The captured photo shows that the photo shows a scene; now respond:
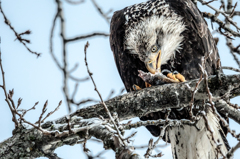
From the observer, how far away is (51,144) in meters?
2.77

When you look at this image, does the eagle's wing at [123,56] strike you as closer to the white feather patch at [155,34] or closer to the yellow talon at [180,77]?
the white feather patch at [155,34]

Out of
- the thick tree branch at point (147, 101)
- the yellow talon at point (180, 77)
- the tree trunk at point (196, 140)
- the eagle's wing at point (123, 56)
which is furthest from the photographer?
the eagle's wing at point (123, 56)

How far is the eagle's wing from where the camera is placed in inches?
174

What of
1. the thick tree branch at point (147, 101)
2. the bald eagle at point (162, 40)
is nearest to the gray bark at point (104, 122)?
the thick tree branch at point (147, 101)

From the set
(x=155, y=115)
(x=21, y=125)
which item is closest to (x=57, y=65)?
(x=21, y=125)

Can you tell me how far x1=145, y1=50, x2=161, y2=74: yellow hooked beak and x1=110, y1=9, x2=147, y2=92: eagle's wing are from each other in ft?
1.02

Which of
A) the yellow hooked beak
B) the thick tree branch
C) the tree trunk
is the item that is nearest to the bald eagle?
the yellow hooked beak

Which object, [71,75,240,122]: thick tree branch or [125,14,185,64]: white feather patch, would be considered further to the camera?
[125,14,185,64]: white feather patch

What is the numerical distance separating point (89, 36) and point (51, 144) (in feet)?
3.96

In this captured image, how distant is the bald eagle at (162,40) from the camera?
412cm

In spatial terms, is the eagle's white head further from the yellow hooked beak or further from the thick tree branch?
the thick tree branch

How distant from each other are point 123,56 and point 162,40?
0.58m

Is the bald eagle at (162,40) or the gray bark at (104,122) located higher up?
the bald eagle at (162,40)

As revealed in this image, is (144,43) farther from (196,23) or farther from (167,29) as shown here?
(196,23)
